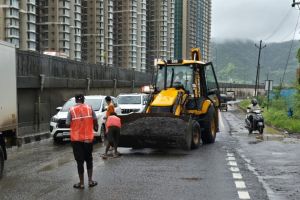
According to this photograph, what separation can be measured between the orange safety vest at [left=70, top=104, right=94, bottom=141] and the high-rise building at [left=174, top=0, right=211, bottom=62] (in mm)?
91338

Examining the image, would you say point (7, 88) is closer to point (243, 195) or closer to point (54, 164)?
point (54, 164)

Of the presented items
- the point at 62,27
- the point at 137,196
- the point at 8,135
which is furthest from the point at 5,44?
the point at 62,27

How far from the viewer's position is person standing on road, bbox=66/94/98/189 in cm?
924

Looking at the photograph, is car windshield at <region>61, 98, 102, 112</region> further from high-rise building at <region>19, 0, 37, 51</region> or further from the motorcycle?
high-rise building at <region>19, 0, 37, 51</region>

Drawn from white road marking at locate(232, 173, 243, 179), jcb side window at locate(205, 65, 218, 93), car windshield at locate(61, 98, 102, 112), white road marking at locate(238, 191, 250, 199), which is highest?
jcb side window at locate(205, 65, 218, 93)

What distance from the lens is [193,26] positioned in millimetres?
105625

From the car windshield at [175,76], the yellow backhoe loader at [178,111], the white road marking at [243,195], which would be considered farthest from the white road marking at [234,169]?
the car windshield at [175,76]

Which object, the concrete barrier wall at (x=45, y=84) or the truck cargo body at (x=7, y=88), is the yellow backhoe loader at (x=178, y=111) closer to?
the truck cargo body at (x=7, y=88)

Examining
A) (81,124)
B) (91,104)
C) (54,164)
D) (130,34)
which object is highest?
(130,34)

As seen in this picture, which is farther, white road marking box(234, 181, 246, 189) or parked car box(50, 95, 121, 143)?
parked car box(50, 95, 121, 143)

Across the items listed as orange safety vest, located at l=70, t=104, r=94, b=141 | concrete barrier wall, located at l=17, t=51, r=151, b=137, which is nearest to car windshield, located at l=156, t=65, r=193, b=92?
concrete barrier wall, located at l=17, t=51, r=151, b=137

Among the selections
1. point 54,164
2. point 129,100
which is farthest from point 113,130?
point 129,100

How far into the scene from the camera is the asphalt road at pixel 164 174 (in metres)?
8.59

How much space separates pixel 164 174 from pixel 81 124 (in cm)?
238
